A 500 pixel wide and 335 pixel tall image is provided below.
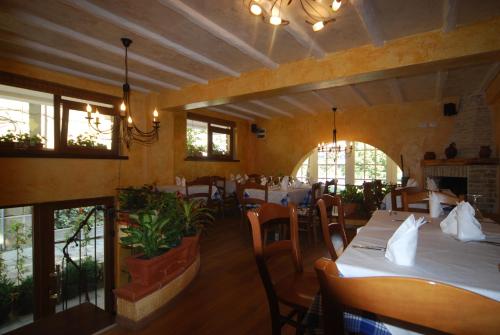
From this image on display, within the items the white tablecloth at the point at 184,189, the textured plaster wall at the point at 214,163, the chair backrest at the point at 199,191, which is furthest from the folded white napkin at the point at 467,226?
the textured plaster wall at the point at 214,163

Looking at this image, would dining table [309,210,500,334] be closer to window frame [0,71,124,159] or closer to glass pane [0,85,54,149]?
window frame [0,71,124,159]

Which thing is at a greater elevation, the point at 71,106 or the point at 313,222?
the point at 71,106

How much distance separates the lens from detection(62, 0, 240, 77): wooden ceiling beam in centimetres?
270

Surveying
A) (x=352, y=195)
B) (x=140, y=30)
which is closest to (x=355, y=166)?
(x=352, y=195)

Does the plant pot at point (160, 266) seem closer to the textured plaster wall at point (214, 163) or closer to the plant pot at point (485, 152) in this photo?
the textured plaster wall at point (214, 163)

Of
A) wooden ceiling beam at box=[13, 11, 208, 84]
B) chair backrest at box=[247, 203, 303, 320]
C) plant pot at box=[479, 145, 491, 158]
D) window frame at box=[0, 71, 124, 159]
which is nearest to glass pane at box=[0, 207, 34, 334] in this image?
window frame at box=[0, 71, 124, 159]

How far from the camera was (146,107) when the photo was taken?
599cm

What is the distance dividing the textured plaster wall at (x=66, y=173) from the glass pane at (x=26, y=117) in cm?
30

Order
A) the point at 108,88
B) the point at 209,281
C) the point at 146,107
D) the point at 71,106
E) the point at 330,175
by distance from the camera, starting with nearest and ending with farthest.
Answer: the point at 209,281 → the point at 71,106 → the point at 108,88 → the point at 146,107 → the point at 330,175

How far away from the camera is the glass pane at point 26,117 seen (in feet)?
13.9

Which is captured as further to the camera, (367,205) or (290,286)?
(367,205)

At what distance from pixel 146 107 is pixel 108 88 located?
0.83 m

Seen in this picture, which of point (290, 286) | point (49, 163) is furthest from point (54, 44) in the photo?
point (290, 286)

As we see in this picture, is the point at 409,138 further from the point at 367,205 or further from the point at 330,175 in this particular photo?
the point at 330,175
